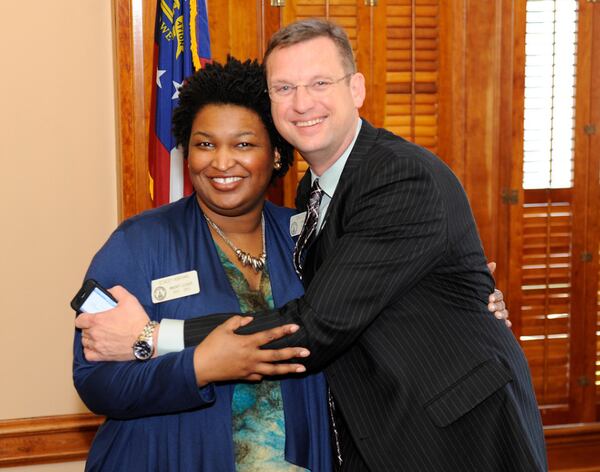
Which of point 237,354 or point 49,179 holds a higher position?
point 49,179

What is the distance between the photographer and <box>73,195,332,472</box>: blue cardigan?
1.93 m

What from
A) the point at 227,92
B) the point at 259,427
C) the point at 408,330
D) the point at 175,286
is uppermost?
the point at 227,92

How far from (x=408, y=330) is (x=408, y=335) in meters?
0.01

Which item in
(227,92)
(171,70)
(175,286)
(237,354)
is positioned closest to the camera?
(237,354)

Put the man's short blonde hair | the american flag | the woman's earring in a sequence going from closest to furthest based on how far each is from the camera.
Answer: the man's short blonde hair < the woman's earring < the american flag

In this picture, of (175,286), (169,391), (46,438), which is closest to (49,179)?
(46,438)

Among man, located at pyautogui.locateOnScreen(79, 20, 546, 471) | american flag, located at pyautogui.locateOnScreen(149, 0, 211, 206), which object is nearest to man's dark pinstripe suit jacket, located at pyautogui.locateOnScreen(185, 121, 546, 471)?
man, located at pyautogui.locateOnScreen(79, 20, 546, 471)

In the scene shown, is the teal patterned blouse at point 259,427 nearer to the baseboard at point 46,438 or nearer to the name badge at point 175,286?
the name badge at point 175,286

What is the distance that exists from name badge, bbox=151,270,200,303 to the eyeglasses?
0.50 metres

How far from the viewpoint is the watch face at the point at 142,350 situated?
1.95m

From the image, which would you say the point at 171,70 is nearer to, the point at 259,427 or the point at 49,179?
the point at 49,179

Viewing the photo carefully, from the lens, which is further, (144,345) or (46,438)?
(46,438)

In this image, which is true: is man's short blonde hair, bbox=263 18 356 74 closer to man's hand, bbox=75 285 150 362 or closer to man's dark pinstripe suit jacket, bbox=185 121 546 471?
man's dark pinstripe suit jacket, bbox=185 121 546 471

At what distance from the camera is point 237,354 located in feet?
6.21
